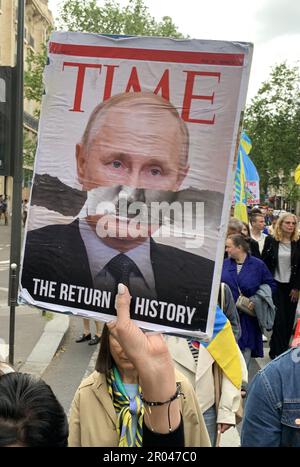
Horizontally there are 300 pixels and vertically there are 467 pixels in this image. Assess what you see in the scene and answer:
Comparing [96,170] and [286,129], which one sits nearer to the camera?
[96,170]

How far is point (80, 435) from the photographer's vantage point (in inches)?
81.6

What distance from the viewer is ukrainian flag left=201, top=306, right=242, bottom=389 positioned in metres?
2.95

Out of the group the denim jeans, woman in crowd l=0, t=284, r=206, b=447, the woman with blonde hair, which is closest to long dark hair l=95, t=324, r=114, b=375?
woman in crowd l=0, t=284, r=206, b=447

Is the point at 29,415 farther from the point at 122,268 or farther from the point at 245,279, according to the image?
the point at 245,279

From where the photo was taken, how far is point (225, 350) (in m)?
2.98

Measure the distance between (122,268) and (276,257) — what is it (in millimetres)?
5180

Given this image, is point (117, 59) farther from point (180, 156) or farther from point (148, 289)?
point (148, 289)

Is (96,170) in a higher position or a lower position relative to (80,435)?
higher

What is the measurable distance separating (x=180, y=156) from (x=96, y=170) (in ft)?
1.04

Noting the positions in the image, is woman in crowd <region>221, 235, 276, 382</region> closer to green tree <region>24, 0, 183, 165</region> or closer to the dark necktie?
the dark necktie

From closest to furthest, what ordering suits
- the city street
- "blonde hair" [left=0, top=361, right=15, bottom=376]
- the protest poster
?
"blonde hair" [left=0, top=361, right=15, bottom=376] → the protest poster → the city street

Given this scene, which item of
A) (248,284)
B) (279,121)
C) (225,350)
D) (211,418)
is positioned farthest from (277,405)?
(279,121)

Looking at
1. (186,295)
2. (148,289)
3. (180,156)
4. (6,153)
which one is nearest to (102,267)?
(148,289)

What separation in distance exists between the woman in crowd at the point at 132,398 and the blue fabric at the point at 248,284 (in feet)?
9.19
